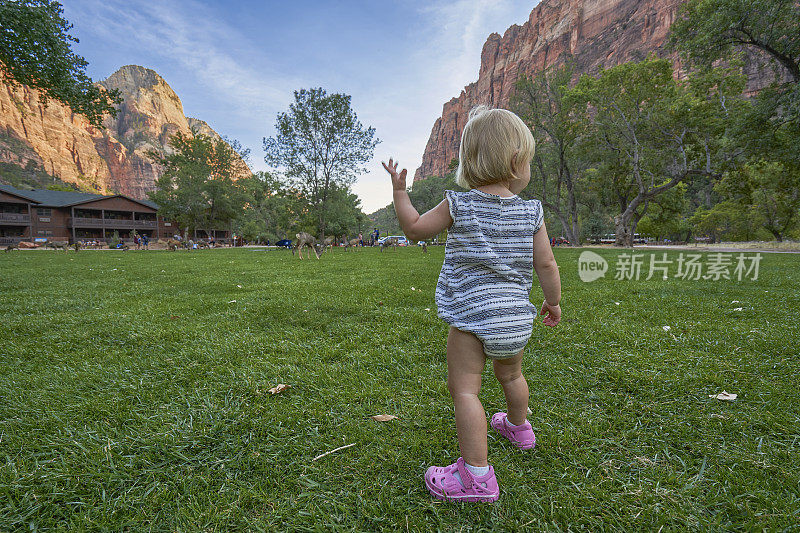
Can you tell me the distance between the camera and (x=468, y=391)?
1.41 metres

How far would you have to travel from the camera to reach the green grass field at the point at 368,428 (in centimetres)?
123

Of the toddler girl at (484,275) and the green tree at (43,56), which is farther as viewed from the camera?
the green tree at (43,56)

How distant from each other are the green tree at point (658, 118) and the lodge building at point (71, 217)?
181ft

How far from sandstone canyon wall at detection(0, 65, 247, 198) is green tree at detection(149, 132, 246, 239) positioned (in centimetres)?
3276

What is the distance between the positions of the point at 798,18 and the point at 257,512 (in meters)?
21.6

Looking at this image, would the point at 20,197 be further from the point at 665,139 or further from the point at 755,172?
the point at 755,172

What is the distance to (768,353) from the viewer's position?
266 centimetres

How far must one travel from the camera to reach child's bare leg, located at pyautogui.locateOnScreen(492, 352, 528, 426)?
1.53 meters

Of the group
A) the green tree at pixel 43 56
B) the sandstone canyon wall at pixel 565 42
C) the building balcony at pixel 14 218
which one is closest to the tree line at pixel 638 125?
the green tree at pixel 43 56

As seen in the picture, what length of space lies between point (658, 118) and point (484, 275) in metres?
27.6

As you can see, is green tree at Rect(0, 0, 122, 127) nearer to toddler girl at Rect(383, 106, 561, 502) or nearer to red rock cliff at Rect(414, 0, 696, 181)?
toddler girl at Rect(383, 106, 561, 502)

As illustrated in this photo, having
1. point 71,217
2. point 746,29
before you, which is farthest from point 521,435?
point 71,217

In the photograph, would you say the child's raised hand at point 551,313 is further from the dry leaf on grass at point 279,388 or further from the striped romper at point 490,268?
the dry leaf on grass at point 279,388

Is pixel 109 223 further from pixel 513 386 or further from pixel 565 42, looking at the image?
pixel 565 42
